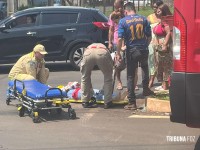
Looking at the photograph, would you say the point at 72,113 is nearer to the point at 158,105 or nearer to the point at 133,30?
the point at 158,105

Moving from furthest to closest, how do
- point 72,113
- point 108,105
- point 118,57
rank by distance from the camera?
point 118,57 < point 108,105 < point 72,113

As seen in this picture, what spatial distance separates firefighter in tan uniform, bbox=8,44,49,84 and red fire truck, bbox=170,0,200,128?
3.90 meters

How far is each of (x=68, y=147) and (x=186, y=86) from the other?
2176 mm

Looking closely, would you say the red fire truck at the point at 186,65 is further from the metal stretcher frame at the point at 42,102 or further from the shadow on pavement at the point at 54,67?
the shadow on pavement at the point at 54,67

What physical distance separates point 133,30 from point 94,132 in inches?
84.2

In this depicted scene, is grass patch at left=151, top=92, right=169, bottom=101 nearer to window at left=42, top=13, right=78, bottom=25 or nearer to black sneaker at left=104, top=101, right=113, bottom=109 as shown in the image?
black sneaker at left=104, top=101, right=113, bottom=109

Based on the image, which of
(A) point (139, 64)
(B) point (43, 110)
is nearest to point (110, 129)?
(B) point (43, 110)

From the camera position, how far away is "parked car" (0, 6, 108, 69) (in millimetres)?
13070

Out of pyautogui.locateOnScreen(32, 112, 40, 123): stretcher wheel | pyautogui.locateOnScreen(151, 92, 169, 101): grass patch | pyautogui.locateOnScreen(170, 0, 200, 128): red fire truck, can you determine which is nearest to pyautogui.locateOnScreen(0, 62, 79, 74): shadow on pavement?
pyautogui.locateOnScreen(151, 92, 169, 101): grass patch

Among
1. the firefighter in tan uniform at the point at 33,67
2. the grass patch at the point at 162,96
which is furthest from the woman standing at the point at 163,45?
the firefighter in tan uniform at the point at 33,67

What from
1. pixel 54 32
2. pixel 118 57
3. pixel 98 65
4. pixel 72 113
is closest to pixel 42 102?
pixel 72 113

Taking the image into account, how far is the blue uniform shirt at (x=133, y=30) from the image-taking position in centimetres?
804

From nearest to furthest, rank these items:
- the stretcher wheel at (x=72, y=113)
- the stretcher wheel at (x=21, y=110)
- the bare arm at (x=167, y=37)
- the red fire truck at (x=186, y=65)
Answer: the red fire truck at (x=186, y=65) < the stretcher wheel at (x=72, y=113) < the stretcher wheel at (x=21, y=110) < the bare arm at (x=167, y=37)

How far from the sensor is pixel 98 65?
823cm
